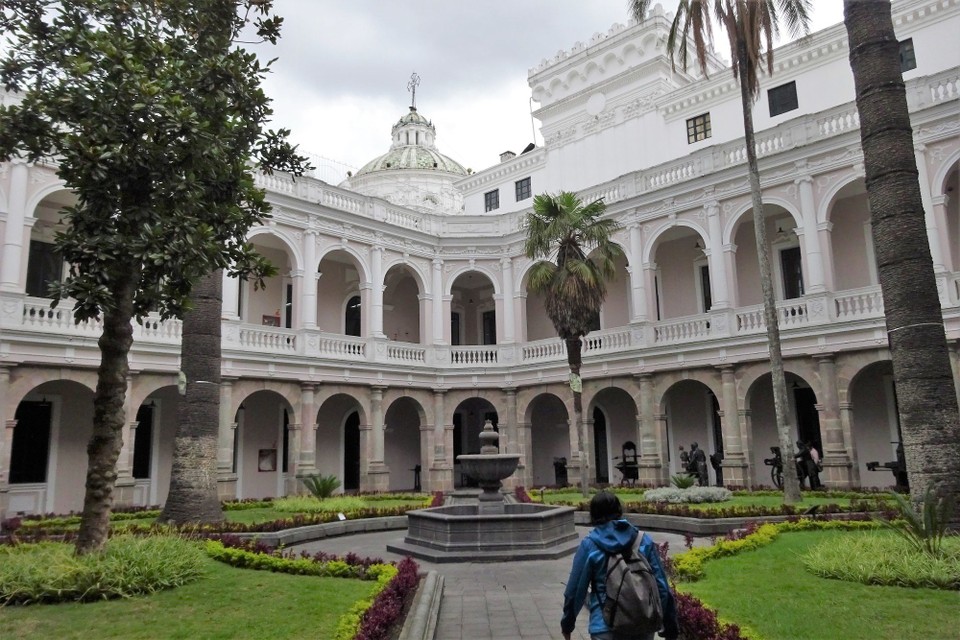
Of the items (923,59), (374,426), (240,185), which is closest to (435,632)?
(240,185)

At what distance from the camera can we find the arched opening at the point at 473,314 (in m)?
29.7

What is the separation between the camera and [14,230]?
16.4 metres

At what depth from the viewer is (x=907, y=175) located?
8719 mm

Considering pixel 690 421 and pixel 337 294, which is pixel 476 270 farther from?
pixel 690 421

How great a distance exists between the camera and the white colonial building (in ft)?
57.6

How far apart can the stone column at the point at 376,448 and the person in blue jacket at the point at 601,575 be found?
735 inches

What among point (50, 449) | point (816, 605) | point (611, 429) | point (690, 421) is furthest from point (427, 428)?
point (816, 605)

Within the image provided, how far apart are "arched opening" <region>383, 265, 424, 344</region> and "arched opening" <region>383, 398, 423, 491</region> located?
293 cm

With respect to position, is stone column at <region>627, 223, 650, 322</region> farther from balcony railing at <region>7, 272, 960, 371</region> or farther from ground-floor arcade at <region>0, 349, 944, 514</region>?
ground-floor arcade at <region>0, 349, 944, 514</region>

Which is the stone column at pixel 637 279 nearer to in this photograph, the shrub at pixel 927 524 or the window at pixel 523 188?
the window at pixel 523 188

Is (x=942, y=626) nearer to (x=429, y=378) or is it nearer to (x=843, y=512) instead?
(x=843, y=512)

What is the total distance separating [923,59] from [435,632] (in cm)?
2173

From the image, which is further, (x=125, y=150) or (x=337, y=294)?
(x=337, y=294)

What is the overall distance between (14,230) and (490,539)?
13836 millimetres
